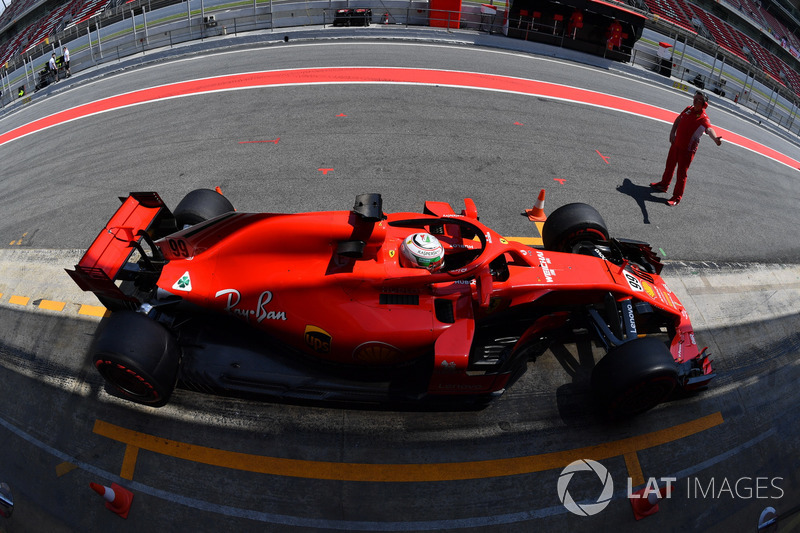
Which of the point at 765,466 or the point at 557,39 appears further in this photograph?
the point at 557,39

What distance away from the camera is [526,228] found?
8703mm

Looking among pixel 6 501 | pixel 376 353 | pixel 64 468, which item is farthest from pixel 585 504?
pixel 6 501

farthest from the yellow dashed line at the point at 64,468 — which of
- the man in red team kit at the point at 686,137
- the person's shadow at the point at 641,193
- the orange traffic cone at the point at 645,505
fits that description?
the man in red team kit at the point at 686,137

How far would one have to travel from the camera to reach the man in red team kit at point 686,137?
8.80 metres

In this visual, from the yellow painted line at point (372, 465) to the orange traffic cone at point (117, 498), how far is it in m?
0.32

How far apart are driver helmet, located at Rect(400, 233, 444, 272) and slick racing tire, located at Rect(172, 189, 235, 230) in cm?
Answer: 292

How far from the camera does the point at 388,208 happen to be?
8.91 metres

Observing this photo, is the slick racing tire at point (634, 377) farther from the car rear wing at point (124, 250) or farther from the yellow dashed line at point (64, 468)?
the yellow dashed line at point (64, 468)

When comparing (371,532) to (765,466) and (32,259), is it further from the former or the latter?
(32,259)

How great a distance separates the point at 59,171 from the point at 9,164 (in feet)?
7.84

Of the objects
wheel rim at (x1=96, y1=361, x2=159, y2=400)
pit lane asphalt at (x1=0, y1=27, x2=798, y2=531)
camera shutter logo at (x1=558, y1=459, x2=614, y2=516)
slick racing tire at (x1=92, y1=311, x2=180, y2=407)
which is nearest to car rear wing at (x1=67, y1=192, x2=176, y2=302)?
slick racing tire at (x1=92, y1=311, x2=180, y2=407)

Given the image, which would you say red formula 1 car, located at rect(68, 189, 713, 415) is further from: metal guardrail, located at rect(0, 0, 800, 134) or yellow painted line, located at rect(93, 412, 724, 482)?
metal guardrail, located at rect(0, 0, 800, 134)

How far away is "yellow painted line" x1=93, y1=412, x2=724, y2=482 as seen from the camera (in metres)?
5.37

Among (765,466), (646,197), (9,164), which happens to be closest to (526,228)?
(646,197)
